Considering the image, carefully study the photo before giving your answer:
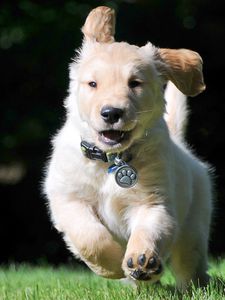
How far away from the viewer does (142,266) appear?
15.3 feet

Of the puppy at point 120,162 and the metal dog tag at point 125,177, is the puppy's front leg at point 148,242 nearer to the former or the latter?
the puppy at point 120,162

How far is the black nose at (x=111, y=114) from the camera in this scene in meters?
4.80

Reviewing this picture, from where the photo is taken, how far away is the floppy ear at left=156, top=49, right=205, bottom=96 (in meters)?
5.52

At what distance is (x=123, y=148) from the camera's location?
4.98 m

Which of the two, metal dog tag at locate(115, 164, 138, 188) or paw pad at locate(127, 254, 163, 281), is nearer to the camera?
paw pad at locate(127, 254, 163, 281)

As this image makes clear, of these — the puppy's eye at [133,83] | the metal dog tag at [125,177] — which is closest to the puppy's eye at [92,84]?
the puppy's eye at [133,83]

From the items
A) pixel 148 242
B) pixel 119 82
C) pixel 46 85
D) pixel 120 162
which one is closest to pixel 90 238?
pixel 148 242

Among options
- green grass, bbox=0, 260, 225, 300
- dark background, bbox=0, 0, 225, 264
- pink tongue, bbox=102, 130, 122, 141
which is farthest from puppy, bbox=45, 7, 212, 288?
dark background, bbox=0, 0, 225, 264

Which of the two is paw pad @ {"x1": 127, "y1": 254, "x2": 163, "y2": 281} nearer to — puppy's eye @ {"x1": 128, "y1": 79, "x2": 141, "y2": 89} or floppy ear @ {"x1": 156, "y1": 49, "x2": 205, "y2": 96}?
puppy's eye @ {"x1": 128, "y1": 79, "x2": 141, "y2": 89}

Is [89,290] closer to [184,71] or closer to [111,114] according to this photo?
[111,114]

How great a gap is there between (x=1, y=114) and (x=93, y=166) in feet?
24.4

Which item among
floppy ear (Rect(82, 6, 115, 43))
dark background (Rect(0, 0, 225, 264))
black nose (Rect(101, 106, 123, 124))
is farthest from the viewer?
dark background (Rect(0, 0, 225, 264))

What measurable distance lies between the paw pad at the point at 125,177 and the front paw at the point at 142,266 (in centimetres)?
57

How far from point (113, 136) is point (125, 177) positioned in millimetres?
288
